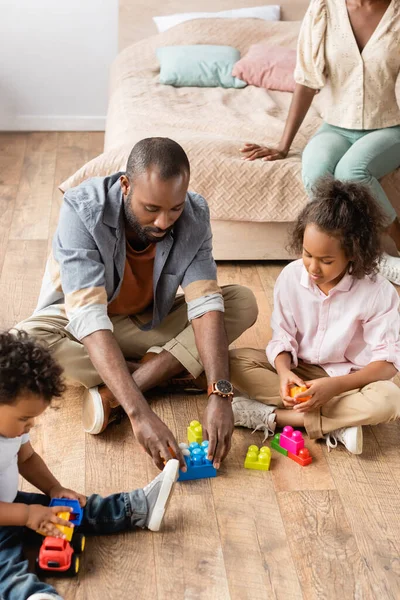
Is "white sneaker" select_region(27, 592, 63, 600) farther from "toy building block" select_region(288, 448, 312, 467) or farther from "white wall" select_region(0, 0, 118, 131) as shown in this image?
"white wall" select_region(0, 0, 118, 131)

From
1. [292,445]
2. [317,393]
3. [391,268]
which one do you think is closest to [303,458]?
[292,445]

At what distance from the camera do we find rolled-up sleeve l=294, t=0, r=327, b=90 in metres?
2.78

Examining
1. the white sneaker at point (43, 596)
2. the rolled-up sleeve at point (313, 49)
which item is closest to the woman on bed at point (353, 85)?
the rolled-up sleeve at point (313, 49)

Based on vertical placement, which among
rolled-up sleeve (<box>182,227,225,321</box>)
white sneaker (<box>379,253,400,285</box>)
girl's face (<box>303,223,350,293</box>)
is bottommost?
white sneaker (<box>379,253,400,285</box>)

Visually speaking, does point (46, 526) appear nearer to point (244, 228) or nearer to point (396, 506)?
point (396, 506)

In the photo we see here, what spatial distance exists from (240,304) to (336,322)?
0.30m

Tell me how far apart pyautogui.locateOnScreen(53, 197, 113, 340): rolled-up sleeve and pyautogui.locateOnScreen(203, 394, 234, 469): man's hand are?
0.32 m

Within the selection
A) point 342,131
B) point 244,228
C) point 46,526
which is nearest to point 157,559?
point 46,526

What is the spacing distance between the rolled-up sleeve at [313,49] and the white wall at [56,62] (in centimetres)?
202

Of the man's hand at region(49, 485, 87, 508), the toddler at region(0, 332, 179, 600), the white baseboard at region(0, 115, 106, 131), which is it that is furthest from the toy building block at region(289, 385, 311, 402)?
the white baseboard at region(0, 115, 106, 131)

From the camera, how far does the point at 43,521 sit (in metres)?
1.59

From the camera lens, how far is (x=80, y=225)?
205 cm

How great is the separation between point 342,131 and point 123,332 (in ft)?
3.96

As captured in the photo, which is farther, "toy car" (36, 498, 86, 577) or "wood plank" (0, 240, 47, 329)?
"wood plank" (0, 240, 47, 329)
